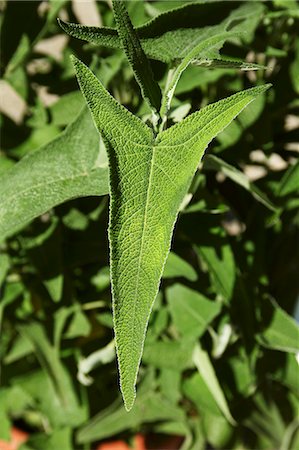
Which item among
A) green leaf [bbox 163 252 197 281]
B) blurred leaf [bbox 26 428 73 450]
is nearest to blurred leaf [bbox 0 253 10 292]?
green leaf [bbox 163 252 197 281]

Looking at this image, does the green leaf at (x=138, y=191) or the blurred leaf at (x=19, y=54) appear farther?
the blurred leaf at (x=19, y=54)

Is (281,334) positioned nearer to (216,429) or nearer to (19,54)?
(216,429)

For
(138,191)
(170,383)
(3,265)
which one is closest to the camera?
(138,191)

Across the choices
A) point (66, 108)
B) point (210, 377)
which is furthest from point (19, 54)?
point (210, 377)

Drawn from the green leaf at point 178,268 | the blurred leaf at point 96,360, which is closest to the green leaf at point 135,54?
the green leaf at point 178,268

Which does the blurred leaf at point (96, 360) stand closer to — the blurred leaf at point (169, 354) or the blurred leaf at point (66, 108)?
the blurred leaf at point (169, 354)

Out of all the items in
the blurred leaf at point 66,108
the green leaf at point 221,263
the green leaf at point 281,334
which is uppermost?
the blurred leaf at point 66,108

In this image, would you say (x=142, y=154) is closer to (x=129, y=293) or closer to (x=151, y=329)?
(x=129, y=293)

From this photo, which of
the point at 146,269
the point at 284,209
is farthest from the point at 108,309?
the point at 146,269
